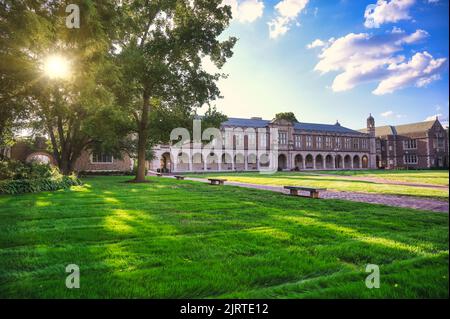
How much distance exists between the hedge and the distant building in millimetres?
67639

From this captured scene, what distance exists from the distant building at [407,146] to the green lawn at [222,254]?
67307mm

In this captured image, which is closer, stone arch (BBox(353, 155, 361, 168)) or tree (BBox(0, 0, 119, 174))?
tree (BBox(0, 0, 119, 174))

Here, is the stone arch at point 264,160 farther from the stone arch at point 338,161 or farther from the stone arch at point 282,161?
the stone arch at point 338,161

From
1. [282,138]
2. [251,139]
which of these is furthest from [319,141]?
[251,139]

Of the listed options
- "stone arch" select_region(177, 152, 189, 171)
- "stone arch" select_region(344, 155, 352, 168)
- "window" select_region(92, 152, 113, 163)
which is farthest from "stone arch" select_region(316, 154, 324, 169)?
"window" select_region(92, 152, 113, 163)

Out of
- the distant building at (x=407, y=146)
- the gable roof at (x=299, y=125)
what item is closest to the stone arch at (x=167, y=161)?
the gable roof at (x=299, y=125)

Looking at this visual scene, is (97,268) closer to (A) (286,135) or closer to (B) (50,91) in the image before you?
(B) (50,91)

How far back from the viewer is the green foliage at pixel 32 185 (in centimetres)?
1226

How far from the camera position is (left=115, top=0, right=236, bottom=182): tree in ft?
62.0

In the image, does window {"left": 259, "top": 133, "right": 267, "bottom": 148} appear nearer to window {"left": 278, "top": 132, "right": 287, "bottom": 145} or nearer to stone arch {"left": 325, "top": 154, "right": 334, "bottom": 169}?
window {"left": 278, "top": 132, "right": 287, "bottom": 145}

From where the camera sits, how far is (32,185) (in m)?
13.2

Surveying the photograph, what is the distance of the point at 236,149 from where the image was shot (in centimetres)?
5272
